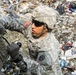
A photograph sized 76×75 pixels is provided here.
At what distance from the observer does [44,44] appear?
431cm

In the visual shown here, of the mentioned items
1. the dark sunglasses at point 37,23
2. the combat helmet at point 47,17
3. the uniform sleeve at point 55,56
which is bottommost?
the uniform sleeve at point 55,56

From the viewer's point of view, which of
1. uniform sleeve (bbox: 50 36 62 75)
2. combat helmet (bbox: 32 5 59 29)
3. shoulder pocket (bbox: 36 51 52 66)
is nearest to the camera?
shoulder pocket (bbox: 36 51 52 66)

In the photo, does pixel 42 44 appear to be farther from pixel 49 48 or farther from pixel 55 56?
pixel 55 56

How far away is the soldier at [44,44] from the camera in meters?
4.10

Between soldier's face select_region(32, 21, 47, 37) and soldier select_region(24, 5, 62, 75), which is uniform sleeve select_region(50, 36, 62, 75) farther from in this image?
soldier's face select_region(32, 21, 47, 37)

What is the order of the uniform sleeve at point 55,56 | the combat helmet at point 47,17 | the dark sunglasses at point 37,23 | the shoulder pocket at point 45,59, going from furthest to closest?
the dark sunglasses at point 37,23, the combat helmet at point 47,17, the uniform sleeve at point 55,56, the shoulder pocket at point 45,59

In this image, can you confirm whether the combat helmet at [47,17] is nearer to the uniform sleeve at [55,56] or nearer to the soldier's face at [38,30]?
the soldier's face at [38,30]

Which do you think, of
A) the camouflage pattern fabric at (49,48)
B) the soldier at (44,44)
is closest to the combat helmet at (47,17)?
the soldier at (44,44)

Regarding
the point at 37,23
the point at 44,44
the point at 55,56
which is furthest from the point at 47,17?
the point at 55,56

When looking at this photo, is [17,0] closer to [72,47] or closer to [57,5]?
[57,5]

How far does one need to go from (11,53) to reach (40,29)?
82 cm

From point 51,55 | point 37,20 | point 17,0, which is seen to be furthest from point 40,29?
point 17,0

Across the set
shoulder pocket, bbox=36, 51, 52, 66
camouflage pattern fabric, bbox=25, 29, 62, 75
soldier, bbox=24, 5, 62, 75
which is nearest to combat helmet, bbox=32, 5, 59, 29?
soldier, bbox=24, 5, 62, 75

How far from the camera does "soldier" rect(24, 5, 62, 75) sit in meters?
4.10
